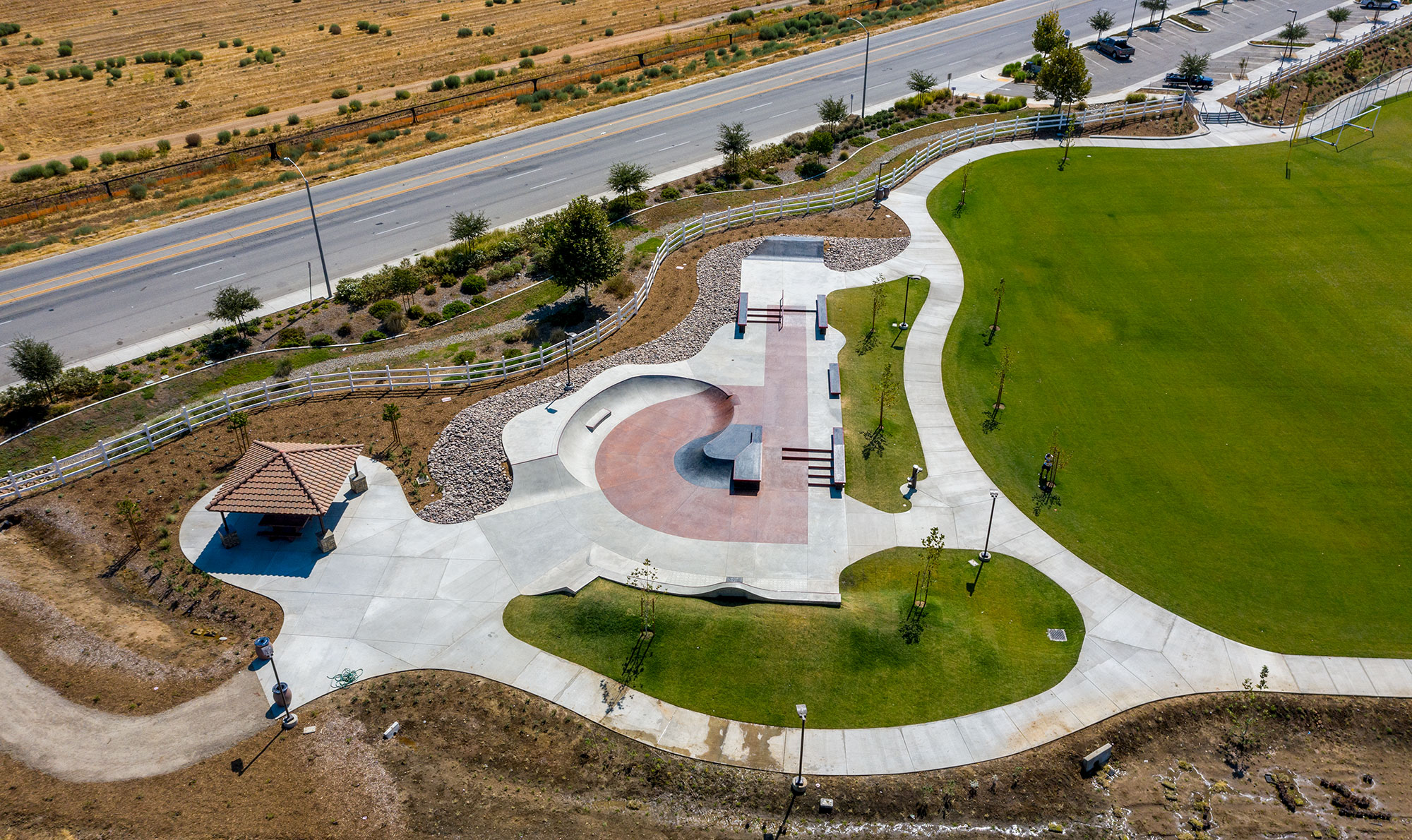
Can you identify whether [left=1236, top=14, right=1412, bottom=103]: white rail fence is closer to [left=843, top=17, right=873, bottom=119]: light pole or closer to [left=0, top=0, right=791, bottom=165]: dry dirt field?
[left=843, top=17, right=873, bottom=119]: light pole

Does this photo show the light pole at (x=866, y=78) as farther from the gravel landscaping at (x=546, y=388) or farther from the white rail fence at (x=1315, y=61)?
the white rail fence at (x=1315, y=61)

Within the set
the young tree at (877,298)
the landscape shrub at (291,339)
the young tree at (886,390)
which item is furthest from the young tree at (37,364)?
the young tree at (877,298)

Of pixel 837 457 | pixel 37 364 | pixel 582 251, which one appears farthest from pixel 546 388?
pixel 37 364

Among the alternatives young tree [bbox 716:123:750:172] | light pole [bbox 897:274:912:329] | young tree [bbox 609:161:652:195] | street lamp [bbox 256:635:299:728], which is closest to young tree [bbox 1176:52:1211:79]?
young tree [bbox 716:123:750:172]

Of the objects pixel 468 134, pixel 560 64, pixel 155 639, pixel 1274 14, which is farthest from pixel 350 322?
pixel 1274 14

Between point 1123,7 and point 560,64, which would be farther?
point 1123,7

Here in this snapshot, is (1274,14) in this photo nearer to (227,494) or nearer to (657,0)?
(657,0)
